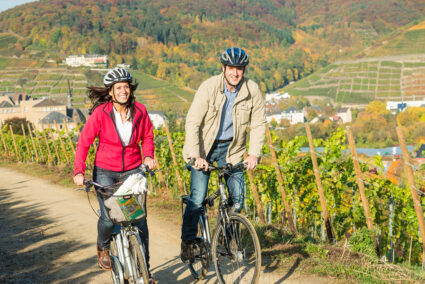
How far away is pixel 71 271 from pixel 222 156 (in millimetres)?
2185

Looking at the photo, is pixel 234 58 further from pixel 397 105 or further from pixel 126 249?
pixel 397 105

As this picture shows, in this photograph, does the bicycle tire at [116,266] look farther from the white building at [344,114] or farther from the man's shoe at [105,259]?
the white building at [344,114]

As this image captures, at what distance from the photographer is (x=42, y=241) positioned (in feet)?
20.7

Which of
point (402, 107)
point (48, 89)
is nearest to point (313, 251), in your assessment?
point (402, 107)

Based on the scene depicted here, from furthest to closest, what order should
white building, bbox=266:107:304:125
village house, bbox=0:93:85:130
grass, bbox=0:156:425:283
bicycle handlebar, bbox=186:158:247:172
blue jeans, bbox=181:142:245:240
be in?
white building, bbox=266:107:304:125, village house, bbox=0:93:85:130, grass, bbox=0:156:425:283, blue jeans, bbox=181:142:245:240, bicycle handlebar, bbox=186:158:247:172

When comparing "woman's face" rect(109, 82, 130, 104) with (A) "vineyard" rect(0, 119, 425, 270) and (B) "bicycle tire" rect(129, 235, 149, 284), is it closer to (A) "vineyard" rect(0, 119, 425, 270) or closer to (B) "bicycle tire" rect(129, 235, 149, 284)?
(B) "bicycle tire" rect(129, 235, 149, 284)

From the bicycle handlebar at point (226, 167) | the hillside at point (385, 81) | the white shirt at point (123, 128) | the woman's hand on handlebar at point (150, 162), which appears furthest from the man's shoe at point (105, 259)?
the hillside at point (385, 81)

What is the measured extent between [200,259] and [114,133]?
1493 mm

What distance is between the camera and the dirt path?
4711 millimetres

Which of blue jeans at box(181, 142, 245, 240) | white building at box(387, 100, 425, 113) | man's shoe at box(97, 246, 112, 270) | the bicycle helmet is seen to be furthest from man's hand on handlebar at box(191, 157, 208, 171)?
white building at box(387, 100, 425, 113)

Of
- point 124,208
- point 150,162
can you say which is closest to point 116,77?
point 150,162

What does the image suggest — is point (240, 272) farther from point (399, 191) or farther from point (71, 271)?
point (399, 191)

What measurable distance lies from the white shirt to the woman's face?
136 millimetres

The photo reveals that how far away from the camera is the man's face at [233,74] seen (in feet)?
12.6
